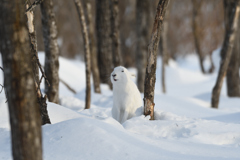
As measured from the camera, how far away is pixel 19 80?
2262 millimetres

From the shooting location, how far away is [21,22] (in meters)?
2.29

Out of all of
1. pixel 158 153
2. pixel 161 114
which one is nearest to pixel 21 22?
pixel 158 153

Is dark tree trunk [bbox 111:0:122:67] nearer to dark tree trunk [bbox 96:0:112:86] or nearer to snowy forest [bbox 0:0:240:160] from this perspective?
snowy forest [bbox 0:0:240:160]

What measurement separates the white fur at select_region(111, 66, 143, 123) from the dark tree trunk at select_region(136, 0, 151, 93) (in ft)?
18.7

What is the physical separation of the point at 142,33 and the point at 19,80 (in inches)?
377

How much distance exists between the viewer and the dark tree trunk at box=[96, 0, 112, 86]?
450 inches

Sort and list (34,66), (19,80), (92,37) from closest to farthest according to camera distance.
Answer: (19,80) → (34,66) → (92,37)

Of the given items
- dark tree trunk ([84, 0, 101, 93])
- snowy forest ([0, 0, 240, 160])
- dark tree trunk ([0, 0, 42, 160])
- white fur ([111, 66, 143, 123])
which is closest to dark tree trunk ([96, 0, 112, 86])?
snowy forest ([0, 0, 240, 160])

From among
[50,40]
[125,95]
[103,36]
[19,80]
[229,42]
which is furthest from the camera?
[103,36]

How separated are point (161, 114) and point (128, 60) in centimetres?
1765

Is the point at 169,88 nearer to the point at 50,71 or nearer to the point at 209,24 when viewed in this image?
the point at 209,24

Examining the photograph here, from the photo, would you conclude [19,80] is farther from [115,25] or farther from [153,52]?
[115,25]

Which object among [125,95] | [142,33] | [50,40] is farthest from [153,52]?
[142,33]

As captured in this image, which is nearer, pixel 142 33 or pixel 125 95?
pixel 125 95
